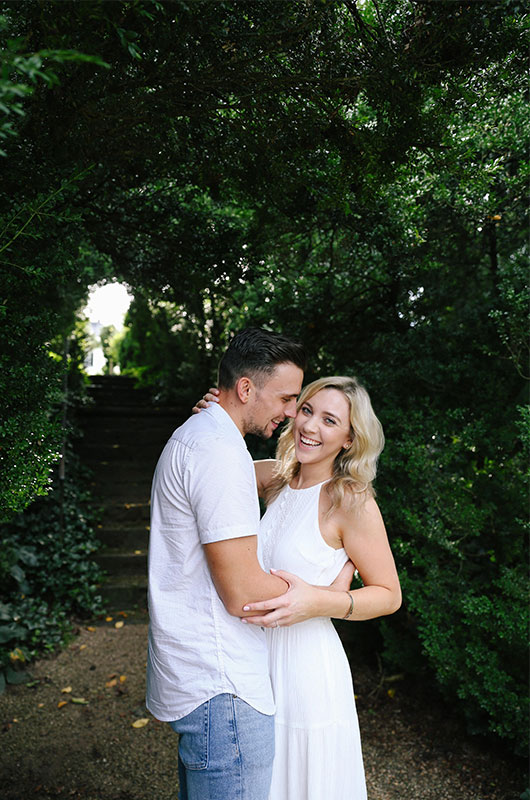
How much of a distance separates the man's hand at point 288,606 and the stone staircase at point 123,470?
4.70m

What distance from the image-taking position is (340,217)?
3766mm

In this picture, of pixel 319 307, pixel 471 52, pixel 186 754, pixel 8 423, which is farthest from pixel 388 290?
pixel 186 754

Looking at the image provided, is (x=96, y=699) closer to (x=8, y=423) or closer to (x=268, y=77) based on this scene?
(x=8, y=423)

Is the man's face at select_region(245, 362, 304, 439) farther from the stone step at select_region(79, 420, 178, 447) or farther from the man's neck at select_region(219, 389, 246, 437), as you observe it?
the stone step at select_region(79, 420, 178, 447)

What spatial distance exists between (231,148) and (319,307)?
278 centimetres

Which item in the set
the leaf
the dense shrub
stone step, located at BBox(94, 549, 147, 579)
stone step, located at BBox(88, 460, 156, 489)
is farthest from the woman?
stone step, located at BBox(88, 460, 156, 489)

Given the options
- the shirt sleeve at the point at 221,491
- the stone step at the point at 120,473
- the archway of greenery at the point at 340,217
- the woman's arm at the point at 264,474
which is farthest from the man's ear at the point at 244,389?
the stone step at the point at 120,473

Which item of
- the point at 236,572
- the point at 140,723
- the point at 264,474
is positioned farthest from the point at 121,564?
the point at 236,572

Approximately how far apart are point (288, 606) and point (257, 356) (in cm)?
81

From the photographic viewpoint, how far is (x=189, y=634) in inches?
72.6

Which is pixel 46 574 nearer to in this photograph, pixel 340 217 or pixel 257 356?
pixel 340 217

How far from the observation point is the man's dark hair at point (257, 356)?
6.88 feet

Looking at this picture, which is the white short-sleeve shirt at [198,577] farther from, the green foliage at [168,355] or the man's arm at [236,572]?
the green foliage at [168,355]

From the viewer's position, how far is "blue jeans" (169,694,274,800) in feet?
5.83
